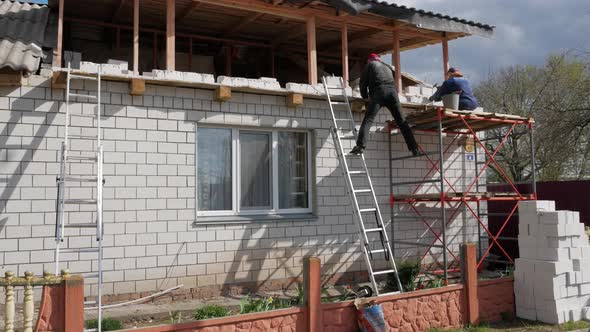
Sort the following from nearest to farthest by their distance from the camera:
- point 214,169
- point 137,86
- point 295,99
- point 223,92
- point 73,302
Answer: point 73,302 → point 137,86 → point 223,92 → point 214,169 → point 295,99

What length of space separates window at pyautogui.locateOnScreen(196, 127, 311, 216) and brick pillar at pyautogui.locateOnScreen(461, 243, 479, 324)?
2484 mm

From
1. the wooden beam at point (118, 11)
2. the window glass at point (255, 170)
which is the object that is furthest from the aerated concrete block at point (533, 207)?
the wooden beam at point (118, 11)

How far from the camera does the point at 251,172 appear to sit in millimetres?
7992

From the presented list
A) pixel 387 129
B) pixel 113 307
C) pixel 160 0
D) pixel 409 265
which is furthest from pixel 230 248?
pixel 160 0

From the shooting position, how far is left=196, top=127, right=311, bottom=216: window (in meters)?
7.66

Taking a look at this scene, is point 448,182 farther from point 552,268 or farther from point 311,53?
point 311,53

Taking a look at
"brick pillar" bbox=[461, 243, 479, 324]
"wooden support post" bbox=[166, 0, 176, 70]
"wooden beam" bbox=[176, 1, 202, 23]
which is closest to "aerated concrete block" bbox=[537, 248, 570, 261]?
"brick pillar" bbox=[461, 243, 479, 324]

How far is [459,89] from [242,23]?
152 inches

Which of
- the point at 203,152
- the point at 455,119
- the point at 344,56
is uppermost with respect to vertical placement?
the point at 344,56

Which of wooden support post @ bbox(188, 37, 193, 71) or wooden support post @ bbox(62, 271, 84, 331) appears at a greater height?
wooden support post @ bbox(188, 37, 193, 71)

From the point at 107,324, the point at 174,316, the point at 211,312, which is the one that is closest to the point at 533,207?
the point at 211,312

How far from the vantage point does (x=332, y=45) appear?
427 inches

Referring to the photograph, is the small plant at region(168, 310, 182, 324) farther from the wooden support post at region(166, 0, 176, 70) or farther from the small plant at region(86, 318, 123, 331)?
the wooden support post at region(166, 0, 176, 70)

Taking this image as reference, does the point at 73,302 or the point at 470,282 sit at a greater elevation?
the point at 73,302
